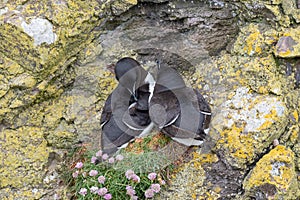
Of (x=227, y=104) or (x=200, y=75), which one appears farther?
(x=200, y=75)

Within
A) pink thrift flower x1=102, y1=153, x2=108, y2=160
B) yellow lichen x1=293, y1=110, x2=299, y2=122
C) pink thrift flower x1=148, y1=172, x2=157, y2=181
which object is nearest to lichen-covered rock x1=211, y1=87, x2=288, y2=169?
yellow lichen x1=293, y1=110, x2=299, y2=122

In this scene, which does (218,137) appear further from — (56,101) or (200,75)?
(56,101)

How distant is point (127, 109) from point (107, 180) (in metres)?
0.48

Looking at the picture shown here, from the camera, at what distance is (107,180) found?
256cm

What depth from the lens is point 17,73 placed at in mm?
2592

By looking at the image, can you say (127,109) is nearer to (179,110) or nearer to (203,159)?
(179,110)

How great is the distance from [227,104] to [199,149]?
13.1 inches

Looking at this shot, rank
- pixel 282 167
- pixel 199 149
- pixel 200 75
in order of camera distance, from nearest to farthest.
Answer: pixel 282 167, pixel 199 149, pixel 200 75

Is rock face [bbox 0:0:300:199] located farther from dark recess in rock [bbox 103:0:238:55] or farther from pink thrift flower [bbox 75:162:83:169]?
pink thrift flower [bbox 75:162:83:169]

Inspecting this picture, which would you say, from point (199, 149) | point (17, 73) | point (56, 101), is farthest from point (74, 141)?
point (199, 149)

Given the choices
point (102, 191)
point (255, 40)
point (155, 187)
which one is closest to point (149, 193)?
point (155, 187)

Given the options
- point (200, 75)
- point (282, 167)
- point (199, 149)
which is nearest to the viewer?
point (282, 167)

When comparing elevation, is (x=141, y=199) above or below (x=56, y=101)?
below

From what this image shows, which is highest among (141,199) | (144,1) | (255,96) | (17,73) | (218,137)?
(144,1)
